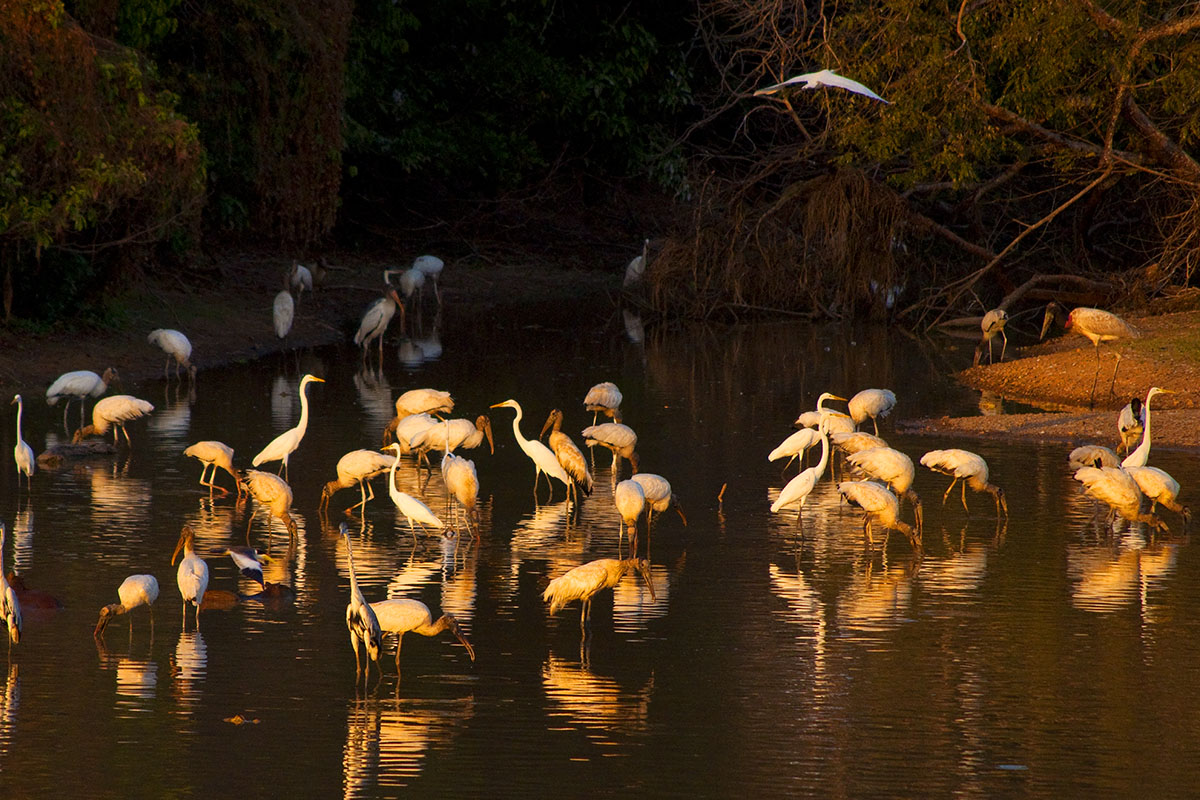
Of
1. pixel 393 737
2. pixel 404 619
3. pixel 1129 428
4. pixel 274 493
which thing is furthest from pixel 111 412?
pixel 1129 428

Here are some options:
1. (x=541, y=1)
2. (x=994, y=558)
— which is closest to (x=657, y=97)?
(x=541, y=1)

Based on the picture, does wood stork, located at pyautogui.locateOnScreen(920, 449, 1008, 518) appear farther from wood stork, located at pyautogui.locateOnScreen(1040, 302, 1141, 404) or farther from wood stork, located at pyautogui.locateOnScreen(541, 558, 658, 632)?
wood stork, located at pyautogui.locateOnScreen(1040, 302, 1141, 404)

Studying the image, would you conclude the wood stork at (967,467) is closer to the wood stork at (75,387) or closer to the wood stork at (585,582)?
the wood stork at (585,582)

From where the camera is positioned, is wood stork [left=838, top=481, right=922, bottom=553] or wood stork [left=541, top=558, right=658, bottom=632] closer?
wood stork [left=541, top=558, right=658, bottom=632]

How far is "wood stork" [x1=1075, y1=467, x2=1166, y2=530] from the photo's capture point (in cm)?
1148

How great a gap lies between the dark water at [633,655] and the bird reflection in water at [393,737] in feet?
0.06

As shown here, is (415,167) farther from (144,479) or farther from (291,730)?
(291,730)

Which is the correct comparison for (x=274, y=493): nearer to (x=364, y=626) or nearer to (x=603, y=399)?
(x=364, y=626)

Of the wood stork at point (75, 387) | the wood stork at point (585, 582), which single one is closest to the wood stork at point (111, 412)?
the wood stork at point (75, 387)

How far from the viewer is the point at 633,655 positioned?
8.79m

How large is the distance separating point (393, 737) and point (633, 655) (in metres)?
1.78

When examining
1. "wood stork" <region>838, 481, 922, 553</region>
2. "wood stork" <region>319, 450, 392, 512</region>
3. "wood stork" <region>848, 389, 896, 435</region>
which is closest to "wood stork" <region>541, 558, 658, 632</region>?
"wood stork" <region>838, 481, 922, 553</region>

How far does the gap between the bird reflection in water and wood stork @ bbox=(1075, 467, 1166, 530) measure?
18.3ft

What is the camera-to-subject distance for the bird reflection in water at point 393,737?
6.91m
